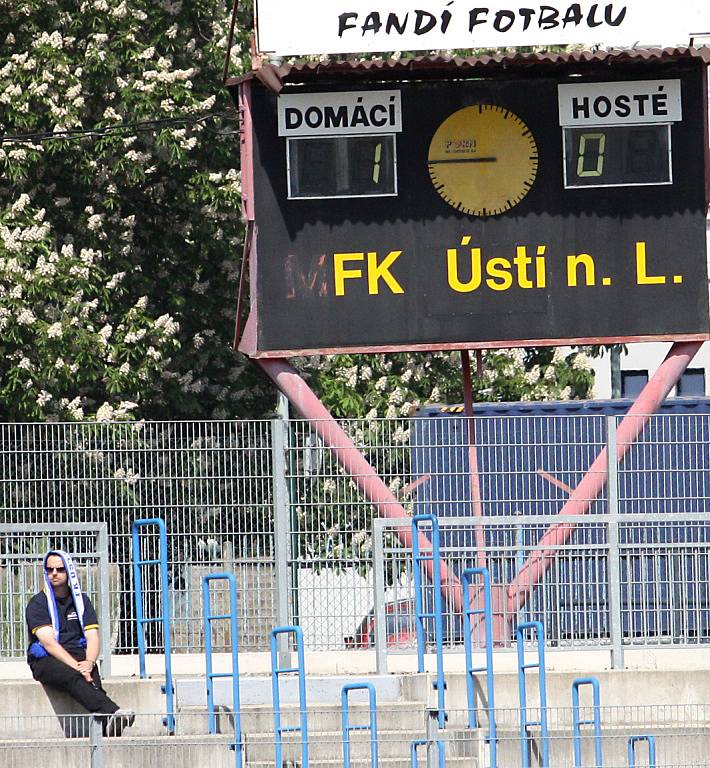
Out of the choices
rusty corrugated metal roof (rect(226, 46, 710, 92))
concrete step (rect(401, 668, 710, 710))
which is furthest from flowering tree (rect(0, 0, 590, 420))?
concrete step (rect(401, 668, 710, 710))

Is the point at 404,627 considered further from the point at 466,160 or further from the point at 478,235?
the point at 466,160

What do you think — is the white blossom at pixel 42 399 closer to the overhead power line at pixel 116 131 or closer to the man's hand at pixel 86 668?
the overhead power line at pixel 116 131

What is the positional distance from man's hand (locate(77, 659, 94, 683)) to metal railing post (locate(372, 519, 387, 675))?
249cm

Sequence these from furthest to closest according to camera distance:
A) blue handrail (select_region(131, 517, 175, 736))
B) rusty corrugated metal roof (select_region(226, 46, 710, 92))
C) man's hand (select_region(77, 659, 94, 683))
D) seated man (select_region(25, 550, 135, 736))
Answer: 1. rusty corrugated metal roof (select_region(226, 46, 710, 92))
2. blue handrail (select_region(131, 517, 175, 736))
3. man's hand (select_region(77, 659, 94, 683))
4. seated man (select_region(25, 550, 135, 736))

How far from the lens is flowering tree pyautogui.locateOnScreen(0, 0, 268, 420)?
75.6 ft

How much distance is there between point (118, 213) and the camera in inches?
982

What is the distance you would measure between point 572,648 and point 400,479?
6.32ft

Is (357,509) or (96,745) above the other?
(357,509)

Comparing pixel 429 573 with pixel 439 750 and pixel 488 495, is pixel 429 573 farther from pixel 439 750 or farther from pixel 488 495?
pixel 439 750

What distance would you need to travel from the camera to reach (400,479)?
668 inches

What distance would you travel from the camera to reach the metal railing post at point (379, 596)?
640 inches

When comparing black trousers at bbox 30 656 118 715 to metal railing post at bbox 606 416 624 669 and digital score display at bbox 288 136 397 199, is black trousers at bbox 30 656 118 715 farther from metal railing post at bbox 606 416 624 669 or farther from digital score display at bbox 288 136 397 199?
digital score display at bbox 288 136 397 199

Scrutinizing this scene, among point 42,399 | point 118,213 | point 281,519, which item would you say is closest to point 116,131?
point 118,213

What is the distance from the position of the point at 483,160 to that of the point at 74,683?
20.0 ft
